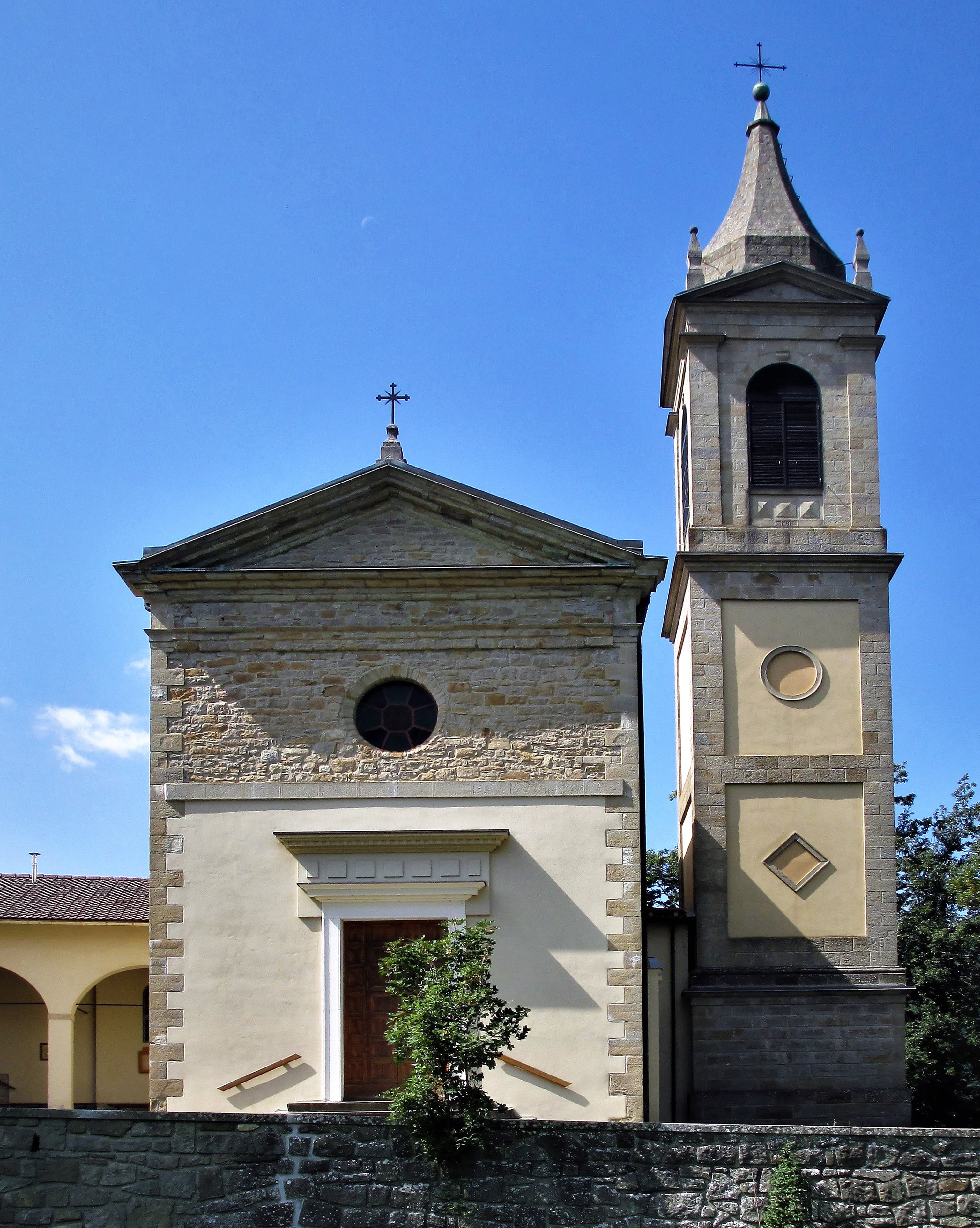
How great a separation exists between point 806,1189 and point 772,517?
1021 centimetres

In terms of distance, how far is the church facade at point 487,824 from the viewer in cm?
1507

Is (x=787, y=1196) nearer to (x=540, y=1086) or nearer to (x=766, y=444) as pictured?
(x=540, y=1086)

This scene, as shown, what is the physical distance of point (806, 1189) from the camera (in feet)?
37.5

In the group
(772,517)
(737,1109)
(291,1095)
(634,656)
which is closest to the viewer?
(291,1095)

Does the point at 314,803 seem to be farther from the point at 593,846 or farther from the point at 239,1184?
the point at 239,1184

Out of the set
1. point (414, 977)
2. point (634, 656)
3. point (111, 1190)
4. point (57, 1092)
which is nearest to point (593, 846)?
point (634, 656)

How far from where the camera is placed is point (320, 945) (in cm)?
1519

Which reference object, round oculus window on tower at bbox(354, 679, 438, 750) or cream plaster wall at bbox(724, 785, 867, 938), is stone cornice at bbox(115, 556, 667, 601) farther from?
cream plaster wall at bbox(724, 785, 867, 938)

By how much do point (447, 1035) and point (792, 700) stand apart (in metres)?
8.86

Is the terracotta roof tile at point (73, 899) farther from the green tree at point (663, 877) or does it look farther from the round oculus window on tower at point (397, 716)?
the green tree at point (663, 877)

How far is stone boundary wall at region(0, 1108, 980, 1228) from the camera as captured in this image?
11516 mm


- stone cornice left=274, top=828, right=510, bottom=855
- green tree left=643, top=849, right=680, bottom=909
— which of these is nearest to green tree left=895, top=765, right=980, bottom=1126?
green tree left=643, top=849, right=680, bottom=909

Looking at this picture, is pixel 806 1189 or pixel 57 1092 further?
pixel 57 1092

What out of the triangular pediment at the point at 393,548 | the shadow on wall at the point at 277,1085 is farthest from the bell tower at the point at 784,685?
the shadow on wall at the point at 277,1085
